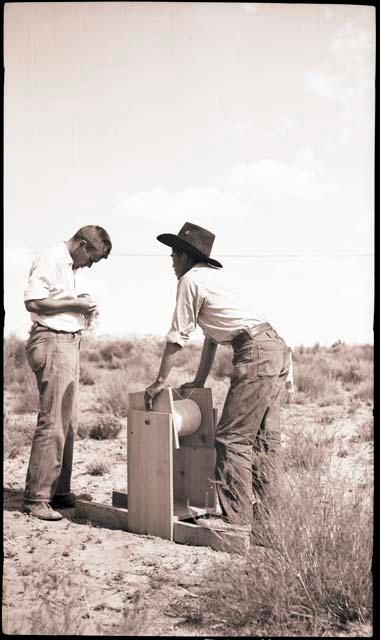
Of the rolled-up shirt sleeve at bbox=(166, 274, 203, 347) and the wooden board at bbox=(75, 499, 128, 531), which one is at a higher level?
the rolled-up shirt sleeve at bbox=(166, 274, 203, 347)

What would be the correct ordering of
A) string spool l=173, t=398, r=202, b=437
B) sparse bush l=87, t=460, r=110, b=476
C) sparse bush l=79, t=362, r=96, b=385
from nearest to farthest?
string spool l=173, t=398, r=202, b=437 → sparse bush l=87, t=460, r=110, b=476 → sparse bush l=79, t=362, r=96, b=385

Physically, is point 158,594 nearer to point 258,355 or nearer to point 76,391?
point 258,355

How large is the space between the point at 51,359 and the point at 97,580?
1762mm

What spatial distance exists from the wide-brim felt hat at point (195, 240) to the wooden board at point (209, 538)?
1739 millimetres

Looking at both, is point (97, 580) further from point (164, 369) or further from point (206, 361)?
point (206, 361)

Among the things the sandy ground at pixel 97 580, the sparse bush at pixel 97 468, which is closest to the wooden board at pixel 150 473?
the sandy ground at pixel 97 580

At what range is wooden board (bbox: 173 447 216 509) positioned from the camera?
5.05 meters

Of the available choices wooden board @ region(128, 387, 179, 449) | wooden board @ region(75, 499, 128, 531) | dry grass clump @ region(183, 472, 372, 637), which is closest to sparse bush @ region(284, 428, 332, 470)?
dry grass clump @ region(183, 472, 372, 637)

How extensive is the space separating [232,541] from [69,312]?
204 centimetres

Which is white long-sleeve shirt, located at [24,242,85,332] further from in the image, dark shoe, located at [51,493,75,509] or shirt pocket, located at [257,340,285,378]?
shirt pocket, located at [257,340,285,378]

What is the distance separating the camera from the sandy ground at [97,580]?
3346 millimetres

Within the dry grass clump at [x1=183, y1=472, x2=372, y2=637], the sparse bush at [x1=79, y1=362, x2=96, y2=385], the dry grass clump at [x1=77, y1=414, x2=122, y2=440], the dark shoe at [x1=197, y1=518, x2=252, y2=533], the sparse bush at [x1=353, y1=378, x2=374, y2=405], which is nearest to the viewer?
the dry grass clump at [x1=183, y1=472, x2=372, y2=637]

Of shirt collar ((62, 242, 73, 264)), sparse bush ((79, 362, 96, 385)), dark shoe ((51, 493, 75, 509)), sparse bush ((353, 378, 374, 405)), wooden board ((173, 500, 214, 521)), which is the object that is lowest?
dark shoe ((51, 493, 75, 509))

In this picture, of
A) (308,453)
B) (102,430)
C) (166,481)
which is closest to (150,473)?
(166,481)
